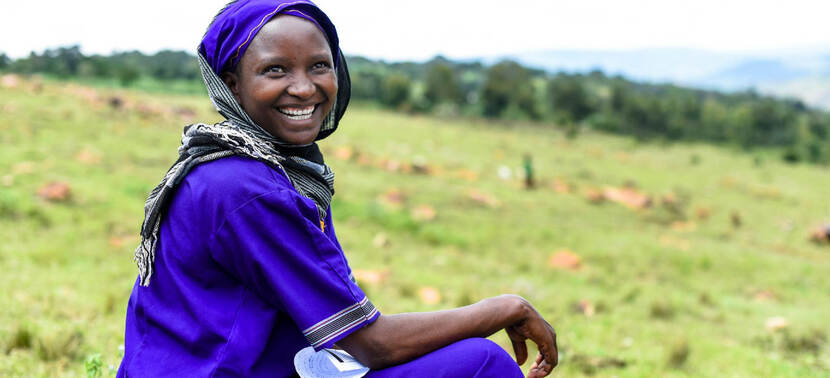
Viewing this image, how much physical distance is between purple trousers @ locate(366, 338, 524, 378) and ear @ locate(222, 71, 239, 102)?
2.93 ft

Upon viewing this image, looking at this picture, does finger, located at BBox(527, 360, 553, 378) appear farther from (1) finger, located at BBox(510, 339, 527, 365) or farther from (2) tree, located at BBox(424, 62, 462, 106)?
(2) tree, located at BBox(424, 62, 462, 106)

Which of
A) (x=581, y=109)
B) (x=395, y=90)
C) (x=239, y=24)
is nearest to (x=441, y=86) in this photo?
(x=395, y=90)

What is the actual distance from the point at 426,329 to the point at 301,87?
2.51 feet

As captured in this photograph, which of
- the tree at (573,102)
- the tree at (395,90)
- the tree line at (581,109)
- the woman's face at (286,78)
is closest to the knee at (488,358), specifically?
the woman's face at (286,78)

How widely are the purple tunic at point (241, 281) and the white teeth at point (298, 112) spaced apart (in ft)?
0.82

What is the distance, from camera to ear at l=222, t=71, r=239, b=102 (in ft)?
6.09

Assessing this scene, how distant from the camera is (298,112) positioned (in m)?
1.90

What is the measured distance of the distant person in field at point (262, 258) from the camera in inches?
60.9

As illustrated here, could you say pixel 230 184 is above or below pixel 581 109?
above

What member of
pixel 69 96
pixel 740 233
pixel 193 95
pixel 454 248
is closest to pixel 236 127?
pixel 454 248

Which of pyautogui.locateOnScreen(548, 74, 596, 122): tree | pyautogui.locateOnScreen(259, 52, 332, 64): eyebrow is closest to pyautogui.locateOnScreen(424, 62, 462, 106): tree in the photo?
pyautogui.locateOnScreen(548, 74, 596, 122): tree

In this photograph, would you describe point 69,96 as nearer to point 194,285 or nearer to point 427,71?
point 194,285

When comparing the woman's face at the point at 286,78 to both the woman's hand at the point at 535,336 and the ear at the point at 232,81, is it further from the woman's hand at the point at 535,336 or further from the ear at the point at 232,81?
the woman's hand at the point at 535,336

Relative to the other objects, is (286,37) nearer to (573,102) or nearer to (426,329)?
(426,329)
